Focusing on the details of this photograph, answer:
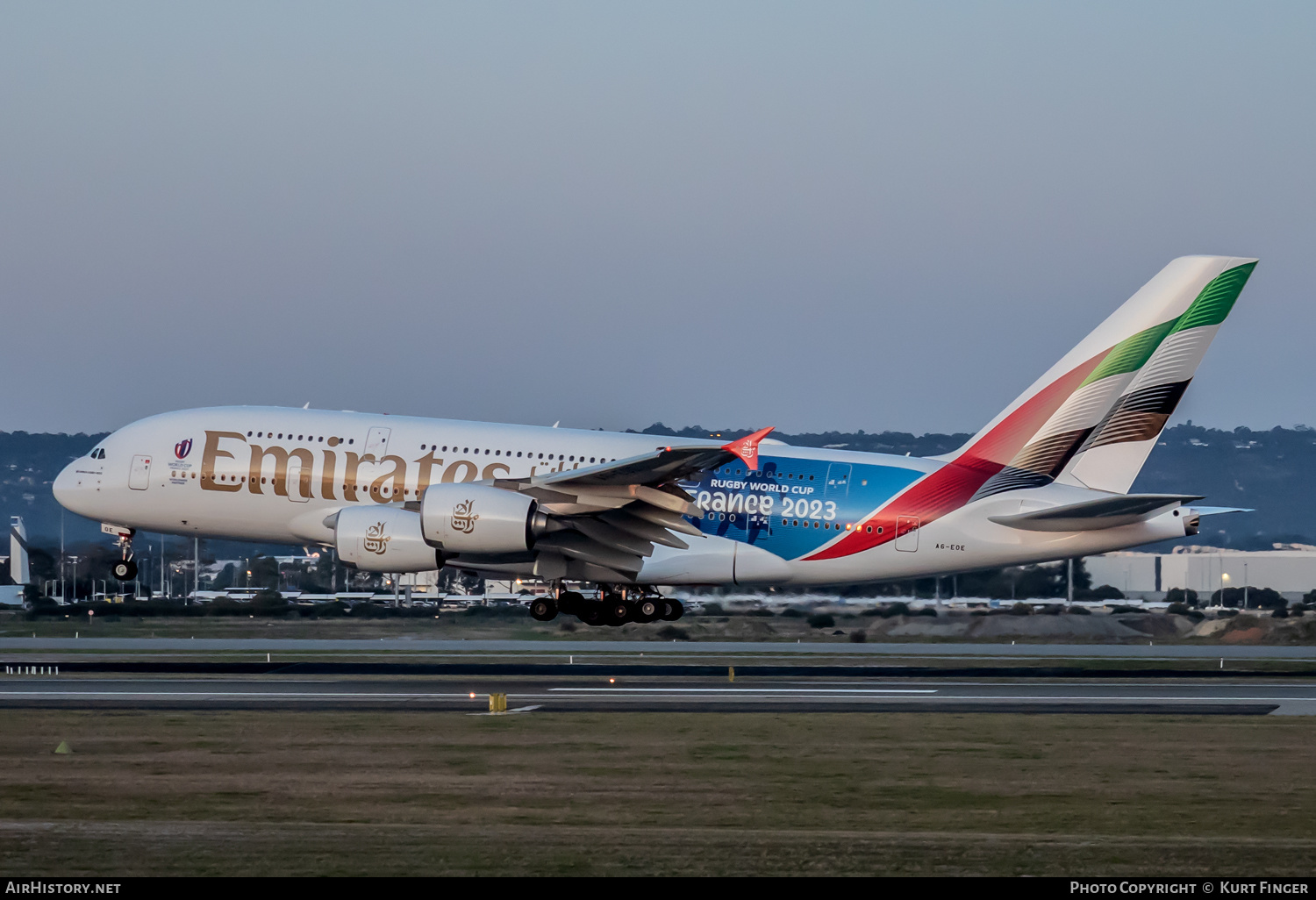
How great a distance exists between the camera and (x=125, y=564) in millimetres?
38469

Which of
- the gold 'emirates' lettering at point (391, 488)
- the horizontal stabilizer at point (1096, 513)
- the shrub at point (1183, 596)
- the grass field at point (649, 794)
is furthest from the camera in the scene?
the shrub at point (1183, 596)

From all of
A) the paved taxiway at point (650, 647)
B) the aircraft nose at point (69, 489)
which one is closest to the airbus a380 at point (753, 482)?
the aircraft nose at point (69, 489)

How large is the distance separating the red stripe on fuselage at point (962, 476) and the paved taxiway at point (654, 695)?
3.56 metres

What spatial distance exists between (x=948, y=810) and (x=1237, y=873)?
14.1 feet

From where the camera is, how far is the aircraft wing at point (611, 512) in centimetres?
3431

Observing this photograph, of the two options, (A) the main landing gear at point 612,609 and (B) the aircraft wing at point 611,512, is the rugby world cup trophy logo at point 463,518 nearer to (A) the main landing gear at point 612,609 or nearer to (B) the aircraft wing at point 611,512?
(B) the aircraft wing at point 611,512

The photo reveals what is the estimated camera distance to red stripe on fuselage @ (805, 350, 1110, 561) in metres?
36.5

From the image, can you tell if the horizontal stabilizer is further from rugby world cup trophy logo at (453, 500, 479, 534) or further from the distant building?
the distant building

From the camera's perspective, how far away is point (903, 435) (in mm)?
111250

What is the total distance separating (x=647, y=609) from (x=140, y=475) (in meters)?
13.2

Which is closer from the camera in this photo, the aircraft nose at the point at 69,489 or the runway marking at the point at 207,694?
the runway marking at the point at 207,694

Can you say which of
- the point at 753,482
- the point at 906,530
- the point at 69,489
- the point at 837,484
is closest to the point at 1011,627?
the point at 906,530

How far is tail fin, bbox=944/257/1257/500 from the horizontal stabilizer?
1.02 metres
